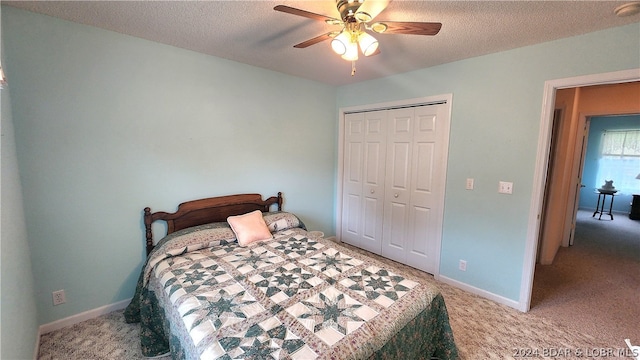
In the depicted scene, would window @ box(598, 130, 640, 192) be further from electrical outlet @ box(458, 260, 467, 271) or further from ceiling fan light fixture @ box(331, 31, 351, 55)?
ceiling fan light fixture @ box(331, 31, 351, 55)

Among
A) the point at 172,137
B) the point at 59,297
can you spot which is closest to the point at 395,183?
the point at 172,137

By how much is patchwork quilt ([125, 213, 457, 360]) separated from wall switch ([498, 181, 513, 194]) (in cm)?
131

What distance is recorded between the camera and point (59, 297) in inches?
78.1

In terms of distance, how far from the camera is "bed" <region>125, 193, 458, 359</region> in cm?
124

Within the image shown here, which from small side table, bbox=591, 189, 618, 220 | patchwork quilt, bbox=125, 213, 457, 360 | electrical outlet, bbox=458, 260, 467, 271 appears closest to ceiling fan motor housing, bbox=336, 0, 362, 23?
patchwork quilt, bbox=125, 213, 457, 360

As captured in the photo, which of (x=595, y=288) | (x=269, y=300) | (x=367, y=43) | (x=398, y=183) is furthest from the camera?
(x=398, y=183)

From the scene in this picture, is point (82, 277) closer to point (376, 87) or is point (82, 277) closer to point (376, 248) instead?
point (376, 248)

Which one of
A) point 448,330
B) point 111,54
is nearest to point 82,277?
point 111,54

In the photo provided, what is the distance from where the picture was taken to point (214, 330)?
1.26 metres

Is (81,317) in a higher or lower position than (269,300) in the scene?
lower

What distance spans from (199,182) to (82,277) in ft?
3.77

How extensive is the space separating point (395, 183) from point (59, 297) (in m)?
3.32

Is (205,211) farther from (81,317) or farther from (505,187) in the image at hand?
(505,187)

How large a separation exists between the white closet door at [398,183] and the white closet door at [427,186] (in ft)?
0.20
